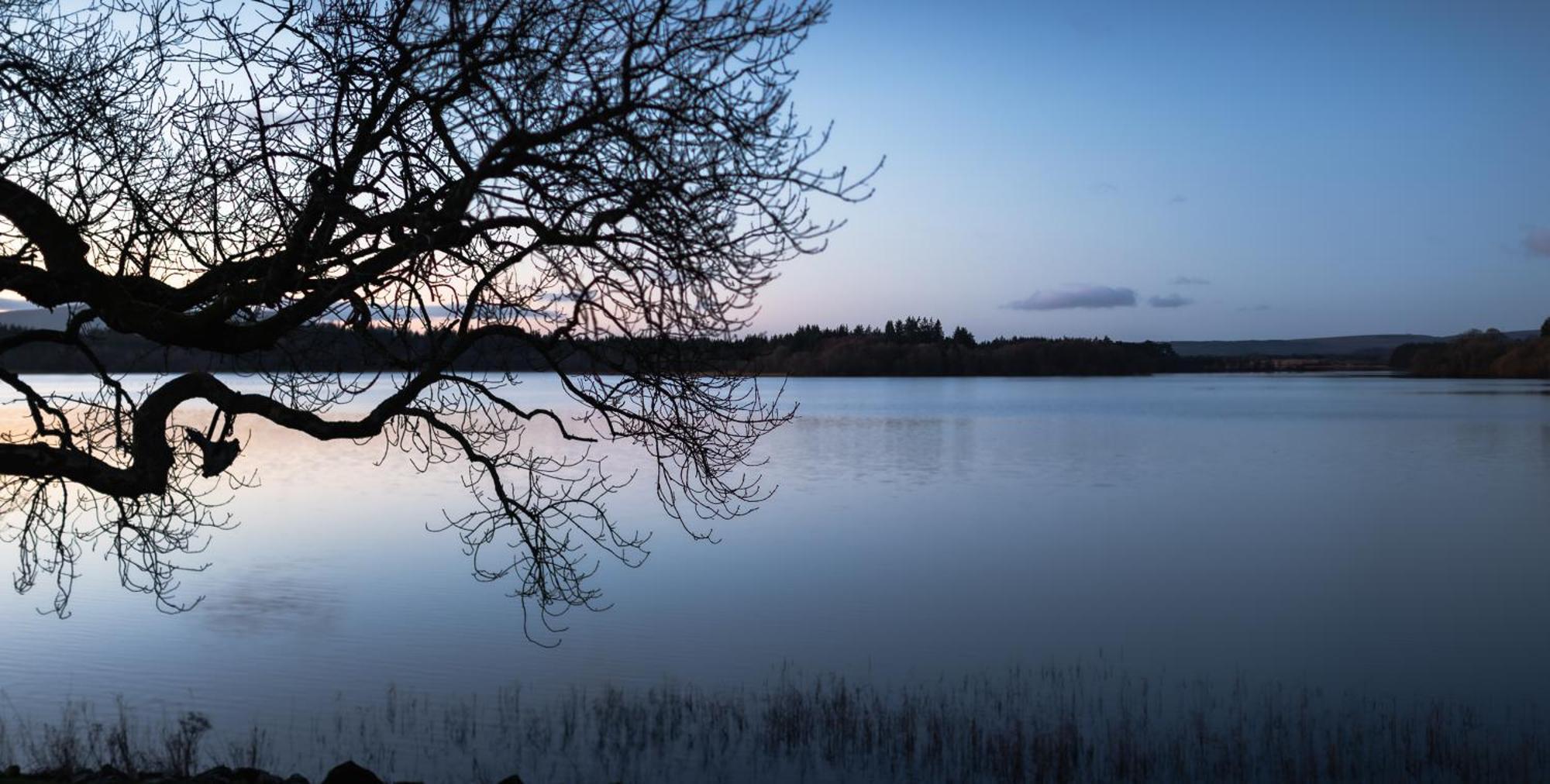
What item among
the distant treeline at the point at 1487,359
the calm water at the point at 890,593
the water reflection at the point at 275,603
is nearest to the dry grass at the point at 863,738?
the calm water at the point at 890,593

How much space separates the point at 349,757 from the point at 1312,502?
24403mm

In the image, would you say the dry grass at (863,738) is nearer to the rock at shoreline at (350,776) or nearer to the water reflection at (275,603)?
the rock at shoreline at (350,776)

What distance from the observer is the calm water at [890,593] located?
45.3 feet

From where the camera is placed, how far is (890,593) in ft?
60.0

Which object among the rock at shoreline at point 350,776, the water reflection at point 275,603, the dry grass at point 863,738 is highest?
the rock at shoreline at point 350,776

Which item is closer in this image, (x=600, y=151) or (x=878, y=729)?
(x=600, y=151)

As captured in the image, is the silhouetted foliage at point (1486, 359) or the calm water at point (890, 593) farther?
the silhouetted foliage at point (1486, 359)

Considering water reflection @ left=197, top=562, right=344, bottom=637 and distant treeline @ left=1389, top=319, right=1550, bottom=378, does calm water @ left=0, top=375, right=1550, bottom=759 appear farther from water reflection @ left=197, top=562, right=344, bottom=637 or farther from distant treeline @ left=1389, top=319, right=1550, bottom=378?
distant treeline @ left=1389, top=319, right=1550, bottom=378

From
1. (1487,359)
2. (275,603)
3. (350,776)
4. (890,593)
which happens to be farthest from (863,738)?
(1487,359)

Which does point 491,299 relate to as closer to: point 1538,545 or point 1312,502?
point 1538,545

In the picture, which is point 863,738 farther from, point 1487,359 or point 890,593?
point 1487,359

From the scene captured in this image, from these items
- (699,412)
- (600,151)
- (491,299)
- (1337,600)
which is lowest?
(1337,600)

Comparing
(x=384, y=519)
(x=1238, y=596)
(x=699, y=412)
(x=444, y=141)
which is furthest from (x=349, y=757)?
(x=384, y=519)

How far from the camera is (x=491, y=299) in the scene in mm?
6969
